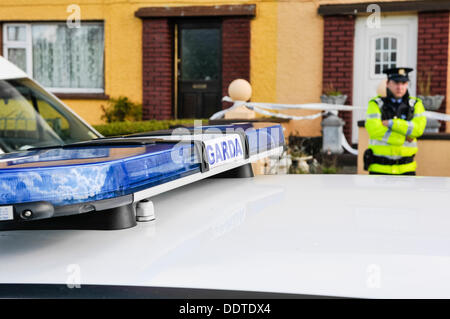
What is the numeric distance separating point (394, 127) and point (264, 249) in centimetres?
519

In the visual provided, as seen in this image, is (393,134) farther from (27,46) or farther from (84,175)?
(27,46)

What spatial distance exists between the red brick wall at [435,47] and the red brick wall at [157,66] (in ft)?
15.2

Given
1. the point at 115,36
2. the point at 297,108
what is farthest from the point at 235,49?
the point at 297,108

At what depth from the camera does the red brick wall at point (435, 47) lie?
459 inches

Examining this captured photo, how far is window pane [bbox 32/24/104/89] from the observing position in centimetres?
1351

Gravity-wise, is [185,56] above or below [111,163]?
above

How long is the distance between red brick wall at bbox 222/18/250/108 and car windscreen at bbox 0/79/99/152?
8.77 m

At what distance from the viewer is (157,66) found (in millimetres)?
12969

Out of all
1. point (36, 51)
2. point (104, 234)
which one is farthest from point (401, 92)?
point (36, 51)

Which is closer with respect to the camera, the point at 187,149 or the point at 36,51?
the point at 187,149
